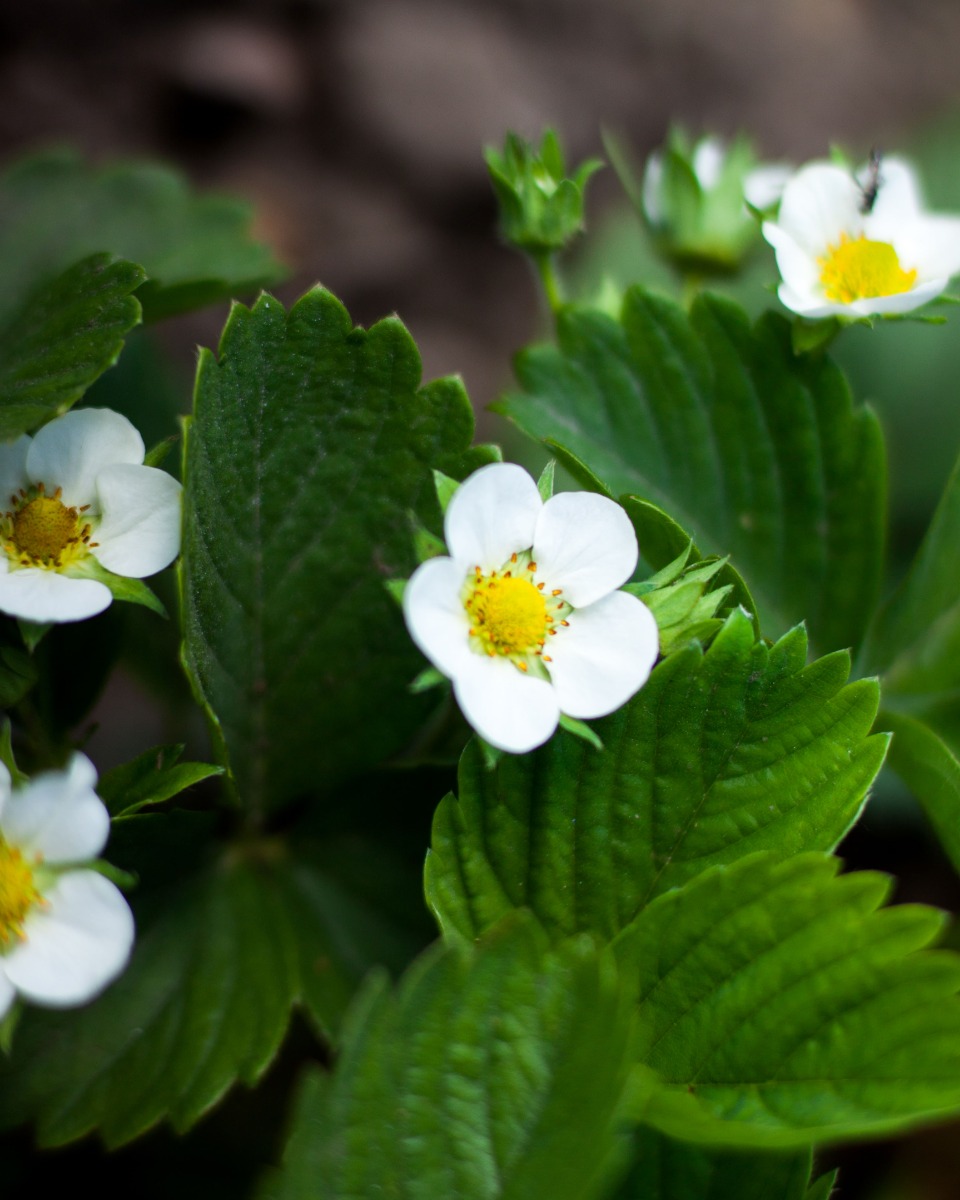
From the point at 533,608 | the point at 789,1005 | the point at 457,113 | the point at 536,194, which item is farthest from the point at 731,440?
the point at 457,113

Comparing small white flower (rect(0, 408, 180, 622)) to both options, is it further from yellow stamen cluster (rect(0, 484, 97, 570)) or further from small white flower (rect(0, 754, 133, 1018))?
small white flower (rect(0, 754, 133, 1018))

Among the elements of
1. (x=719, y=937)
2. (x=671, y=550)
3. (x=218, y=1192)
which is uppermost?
(x=671, y=550)

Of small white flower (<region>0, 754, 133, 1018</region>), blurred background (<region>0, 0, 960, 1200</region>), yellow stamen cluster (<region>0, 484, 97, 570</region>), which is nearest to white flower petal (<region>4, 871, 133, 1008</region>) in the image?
small white flower (<region>0, 754, 133, 1018</region>)

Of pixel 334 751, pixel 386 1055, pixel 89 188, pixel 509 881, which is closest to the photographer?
pixel 386 1055

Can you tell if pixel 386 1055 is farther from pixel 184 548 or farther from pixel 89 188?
pixel 89 188

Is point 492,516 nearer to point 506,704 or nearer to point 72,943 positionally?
point 506,704

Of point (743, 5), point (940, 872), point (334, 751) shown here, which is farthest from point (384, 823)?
point (743, 5)
